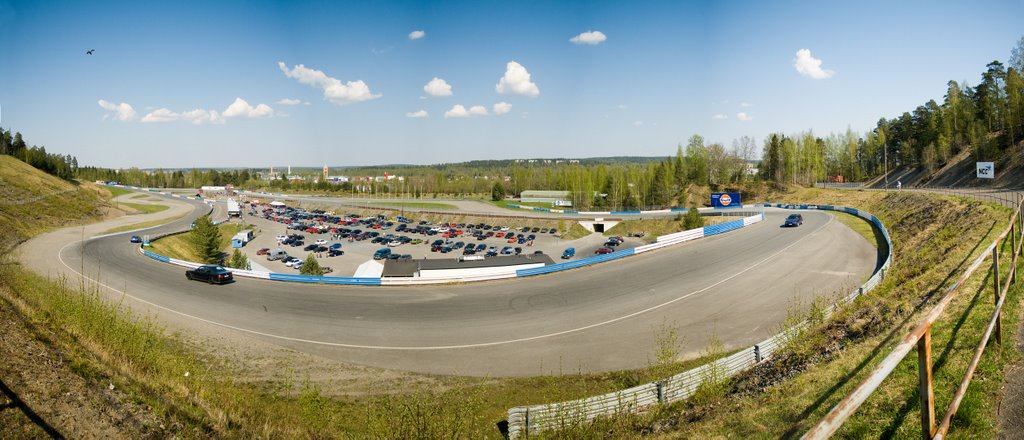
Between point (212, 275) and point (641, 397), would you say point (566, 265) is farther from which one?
point (212, 275)

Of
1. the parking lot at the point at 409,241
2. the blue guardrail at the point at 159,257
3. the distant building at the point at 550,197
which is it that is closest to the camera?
the blue guardrail at the point at 159,257

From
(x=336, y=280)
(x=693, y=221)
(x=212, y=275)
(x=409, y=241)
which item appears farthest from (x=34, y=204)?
(x=693, y=221)

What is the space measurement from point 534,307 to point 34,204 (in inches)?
2871

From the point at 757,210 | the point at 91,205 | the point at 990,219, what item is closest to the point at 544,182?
the point at 757,210

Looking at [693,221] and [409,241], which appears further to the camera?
[409,241]

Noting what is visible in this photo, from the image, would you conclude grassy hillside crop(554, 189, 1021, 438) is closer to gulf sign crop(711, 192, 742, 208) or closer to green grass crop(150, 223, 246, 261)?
gulf sign crop(711, 192, 742, 208)

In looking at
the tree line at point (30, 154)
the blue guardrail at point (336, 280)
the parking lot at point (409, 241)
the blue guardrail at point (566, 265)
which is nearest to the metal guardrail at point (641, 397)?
the blue guardrail at point (566, 265)

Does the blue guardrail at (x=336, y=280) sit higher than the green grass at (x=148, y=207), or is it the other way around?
the green grass at (x=148, y=207)

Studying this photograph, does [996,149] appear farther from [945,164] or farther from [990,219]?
[990,219]

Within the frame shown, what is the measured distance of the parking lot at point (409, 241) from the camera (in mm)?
53716

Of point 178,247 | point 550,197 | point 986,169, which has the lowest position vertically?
point 178,247

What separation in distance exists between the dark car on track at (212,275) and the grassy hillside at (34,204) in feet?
72.6

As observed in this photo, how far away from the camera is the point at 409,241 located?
63.7 metres

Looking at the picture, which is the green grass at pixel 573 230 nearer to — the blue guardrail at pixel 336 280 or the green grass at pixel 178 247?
the blue guardrail at pixel 336 280
